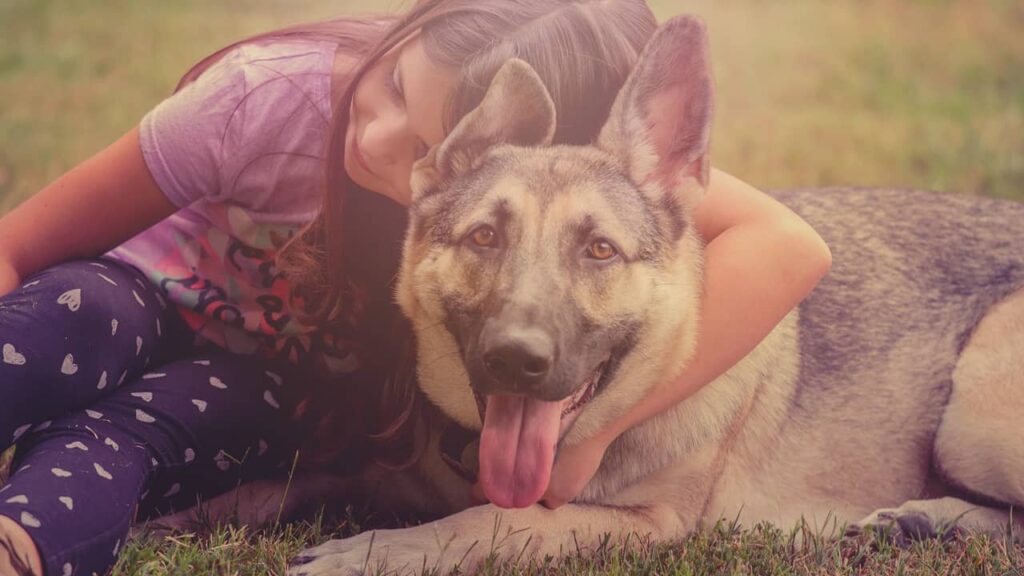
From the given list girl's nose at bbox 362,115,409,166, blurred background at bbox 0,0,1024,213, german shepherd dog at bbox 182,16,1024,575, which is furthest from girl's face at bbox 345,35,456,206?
blurred background at bbox 0,0,1024,213

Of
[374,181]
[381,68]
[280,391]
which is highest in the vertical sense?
[381,68]

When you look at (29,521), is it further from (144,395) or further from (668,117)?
(668,117)

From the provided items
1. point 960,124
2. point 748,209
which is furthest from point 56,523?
point 960,124

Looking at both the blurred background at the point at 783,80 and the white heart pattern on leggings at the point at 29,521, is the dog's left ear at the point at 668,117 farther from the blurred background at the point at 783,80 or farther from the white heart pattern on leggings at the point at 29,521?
the blurred background at the point at 783,80

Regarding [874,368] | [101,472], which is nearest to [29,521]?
[101,472]

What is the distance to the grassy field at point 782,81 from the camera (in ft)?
24.6

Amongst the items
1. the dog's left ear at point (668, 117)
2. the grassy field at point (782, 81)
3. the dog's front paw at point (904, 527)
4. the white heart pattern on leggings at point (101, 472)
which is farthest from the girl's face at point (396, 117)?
the grassy field at point (782, 81)

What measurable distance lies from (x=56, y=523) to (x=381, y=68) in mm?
1566

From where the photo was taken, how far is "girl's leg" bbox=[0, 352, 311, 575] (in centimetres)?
264

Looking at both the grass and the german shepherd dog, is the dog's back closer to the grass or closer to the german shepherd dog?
the german shepherd dog

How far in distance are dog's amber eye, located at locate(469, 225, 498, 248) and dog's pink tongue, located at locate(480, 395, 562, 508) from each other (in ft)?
1.35

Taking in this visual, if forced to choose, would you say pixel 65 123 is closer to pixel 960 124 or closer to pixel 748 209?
pixel 748 209

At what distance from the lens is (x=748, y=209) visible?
3418mm

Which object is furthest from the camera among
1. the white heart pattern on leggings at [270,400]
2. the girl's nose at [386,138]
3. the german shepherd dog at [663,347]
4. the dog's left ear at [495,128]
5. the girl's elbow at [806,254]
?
the white heart pattern on leggings at [270,400]
